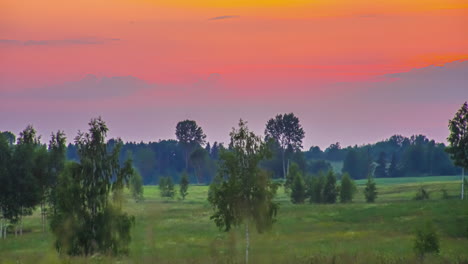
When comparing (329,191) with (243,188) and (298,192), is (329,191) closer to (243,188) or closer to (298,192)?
(298,192)

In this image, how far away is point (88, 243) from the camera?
1293 inches

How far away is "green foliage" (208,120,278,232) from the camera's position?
3120 centimetres

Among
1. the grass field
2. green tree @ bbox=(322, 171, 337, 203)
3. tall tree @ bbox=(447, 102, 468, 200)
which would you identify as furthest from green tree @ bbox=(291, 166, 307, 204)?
Result: tall tree @ bbox=(447, 102, 468, 200)

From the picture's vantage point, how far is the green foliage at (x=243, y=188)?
1228 inches

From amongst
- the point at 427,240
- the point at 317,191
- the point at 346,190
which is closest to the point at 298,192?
the point at 317,191

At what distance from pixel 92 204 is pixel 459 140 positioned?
169ft

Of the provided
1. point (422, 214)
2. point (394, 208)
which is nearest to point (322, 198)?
point (394, 208)

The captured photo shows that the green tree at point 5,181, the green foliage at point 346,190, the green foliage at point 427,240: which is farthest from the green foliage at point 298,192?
the green foliage at point 427,240

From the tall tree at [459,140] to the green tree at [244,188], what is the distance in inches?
1823

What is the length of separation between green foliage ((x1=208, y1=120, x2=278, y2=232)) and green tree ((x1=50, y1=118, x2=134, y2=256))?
5.84 m

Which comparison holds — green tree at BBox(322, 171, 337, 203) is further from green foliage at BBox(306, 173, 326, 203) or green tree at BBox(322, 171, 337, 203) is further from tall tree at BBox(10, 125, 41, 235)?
tall tree at BBox(10, 125, 41, 235)

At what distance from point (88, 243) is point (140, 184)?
278ft

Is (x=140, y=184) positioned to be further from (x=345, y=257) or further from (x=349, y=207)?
A: (x=345, y=257)

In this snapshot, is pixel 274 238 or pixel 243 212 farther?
pixel 274 238
